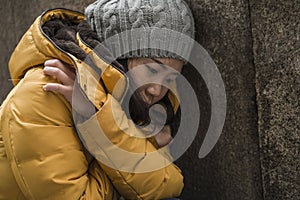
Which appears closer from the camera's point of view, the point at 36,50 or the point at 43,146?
the point at 43,146

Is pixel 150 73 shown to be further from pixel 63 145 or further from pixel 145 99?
pixel 63 145

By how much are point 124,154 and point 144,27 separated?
1.53 feet

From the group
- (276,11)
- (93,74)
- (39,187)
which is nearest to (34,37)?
(93,74)

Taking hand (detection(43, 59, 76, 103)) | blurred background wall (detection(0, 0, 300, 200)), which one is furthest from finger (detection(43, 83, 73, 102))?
blurred background wall (detection(0, 0, 300, 200))

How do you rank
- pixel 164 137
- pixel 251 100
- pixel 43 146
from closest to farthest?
pixel 43 146
pixel 251 100
pixel 164 137

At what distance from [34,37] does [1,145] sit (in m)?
0.40

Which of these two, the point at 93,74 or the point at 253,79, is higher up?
the point at 93,74

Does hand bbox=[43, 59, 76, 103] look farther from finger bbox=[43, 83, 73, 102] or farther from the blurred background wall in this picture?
the blurred background wall

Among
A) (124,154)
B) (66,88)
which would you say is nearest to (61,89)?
(66,88)

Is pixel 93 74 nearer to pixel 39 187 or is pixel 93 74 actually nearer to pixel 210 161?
pixel 39 187

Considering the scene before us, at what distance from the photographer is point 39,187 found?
1.71 meters

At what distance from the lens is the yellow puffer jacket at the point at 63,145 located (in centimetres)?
171

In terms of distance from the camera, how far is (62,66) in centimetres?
181

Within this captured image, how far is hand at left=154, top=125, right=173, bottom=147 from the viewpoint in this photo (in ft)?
6.54
